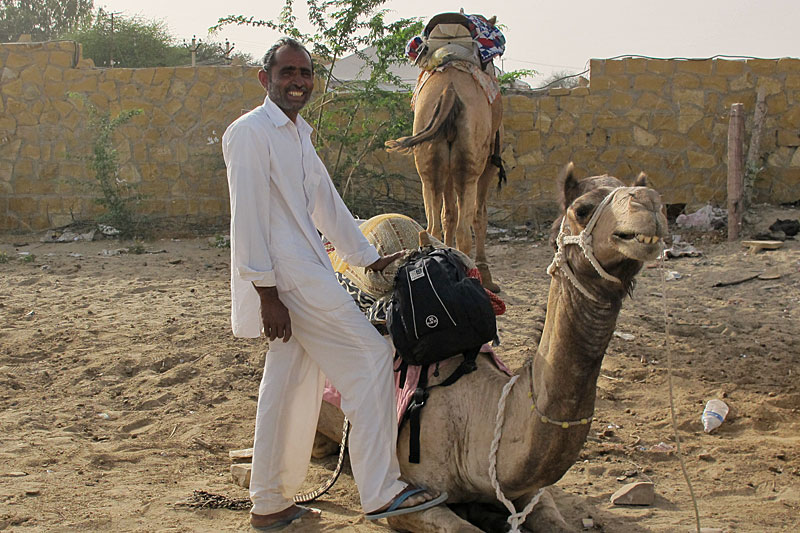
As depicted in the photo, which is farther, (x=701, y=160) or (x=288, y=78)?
(x=701, y=160)

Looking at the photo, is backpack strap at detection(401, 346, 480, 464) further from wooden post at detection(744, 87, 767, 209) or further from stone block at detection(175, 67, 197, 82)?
stone block at detection(175, 67, 197, 82)

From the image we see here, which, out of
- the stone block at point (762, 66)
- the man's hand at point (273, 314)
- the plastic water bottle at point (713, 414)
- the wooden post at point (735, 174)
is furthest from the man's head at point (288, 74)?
the stone block at point (762, 66)

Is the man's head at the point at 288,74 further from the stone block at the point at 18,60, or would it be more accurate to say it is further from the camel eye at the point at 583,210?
the stone block at the point at 18,60

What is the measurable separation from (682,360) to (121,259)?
6457mm

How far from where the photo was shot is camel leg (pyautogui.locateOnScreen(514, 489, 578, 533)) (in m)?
3.33

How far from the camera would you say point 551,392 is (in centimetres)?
289

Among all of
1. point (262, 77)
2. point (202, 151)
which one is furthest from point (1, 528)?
point (202, 151)

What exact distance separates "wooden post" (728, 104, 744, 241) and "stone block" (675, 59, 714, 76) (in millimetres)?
1544

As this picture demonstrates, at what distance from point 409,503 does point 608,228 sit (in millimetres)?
1415

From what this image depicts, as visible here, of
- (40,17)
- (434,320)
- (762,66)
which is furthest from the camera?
(40,17)

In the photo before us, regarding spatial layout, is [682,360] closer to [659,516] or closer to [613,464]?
[613,464]

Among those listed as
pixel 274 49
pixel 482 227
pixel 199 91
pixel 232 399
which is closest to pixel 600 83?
pixel 482 227

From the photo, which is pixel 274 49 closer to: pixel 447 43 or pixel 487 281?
pixel 447 43

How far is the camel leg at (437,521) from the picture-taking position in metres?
3.17
